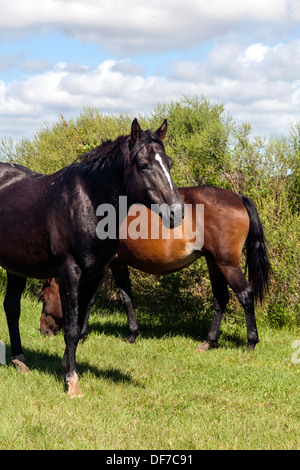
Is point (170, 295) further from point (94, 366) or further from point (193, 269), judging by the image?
point (94, 366)

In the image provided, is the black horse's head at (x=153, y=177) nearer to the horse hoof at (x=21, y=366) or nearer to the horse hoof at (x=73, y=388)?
the horse hoof at (x=73, y=388)

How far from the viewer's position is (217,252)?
7320mm

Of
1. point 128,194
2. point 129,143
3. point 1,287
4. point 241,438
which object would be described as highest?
point 129,143

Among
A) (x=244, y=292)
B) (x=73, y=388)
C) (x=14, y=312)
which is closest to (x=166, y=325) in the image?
(x=244, y=292)

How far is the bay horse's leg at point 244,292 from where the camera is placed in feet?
23.9

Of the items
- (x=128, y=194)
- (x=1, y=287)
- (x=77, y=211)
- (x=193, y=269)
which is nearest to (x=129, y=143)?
(x=128, y=194)

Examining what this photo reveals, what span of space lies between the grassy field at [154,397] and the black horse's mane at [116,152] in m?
2.21

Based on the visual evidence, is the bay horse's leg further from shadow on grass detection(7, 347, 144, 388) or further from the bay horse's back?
shadow on grass detection(7, 347, 144, 388)

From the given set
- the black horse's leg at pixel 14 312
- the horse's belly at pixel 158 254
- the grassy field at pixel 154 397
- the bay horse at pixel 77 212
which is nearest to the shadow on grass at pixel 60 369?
the grassy field at pixel 154 397

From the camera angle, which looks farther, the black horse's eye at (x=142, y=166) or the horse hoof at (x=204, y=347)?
the horse hoof at (x=204, y=347)

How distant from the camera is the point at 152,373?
5961 millimetres

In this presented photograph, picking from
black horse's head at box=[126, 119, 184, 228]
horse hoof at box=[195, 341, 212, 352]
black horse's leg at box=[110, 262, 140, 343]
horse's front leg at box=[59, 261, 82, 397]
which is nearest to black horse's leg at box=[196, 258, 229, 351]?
horse hoof at box=[195, 341, 212, 352]

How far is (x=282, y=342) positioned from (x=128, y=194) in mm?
4237

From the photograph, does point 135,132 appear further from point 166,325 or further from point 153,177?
point 166,325
